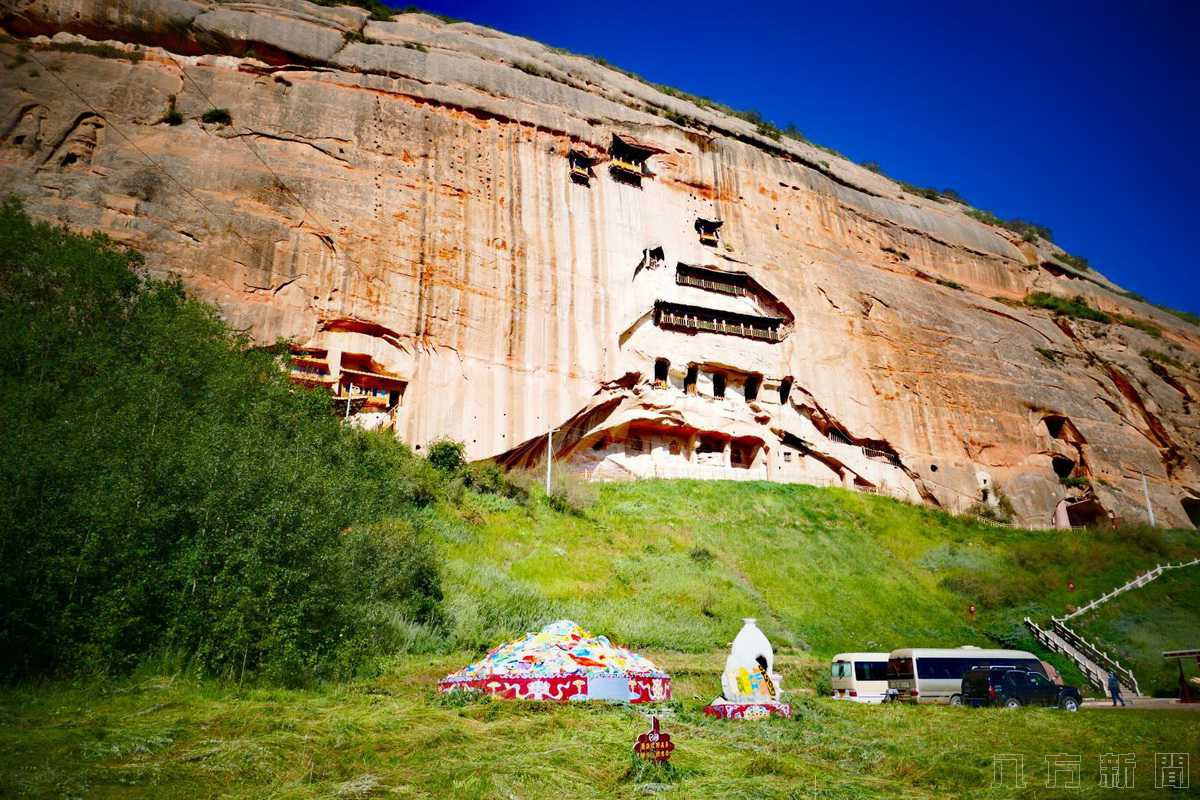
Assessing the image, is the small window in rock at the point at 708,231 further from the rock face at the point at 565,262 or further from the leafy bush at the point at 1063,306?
the leafy bush at the point at 1063,306

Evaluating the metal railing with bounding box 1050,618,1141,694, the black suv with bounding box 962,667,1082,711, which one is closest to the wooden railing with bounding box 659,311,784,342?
the metal railing with bounding box 1050,618,1141,694

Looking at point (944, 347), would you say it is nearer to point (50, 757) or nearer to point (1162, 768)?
point (1162, 768)

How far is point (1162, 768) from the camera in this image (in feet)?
23.8

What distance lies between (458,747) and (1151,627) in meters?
25.6

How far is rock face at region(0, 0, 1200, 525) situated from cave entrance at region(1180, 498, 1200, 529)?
1.01ft

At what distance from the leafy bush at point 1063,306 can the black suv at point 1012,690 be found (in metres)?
36.7

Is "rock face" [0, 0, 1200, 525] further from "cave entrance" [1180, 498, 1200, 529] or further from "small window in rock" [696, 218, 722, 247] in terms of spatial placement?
"small window in rock" [696, 218, 722, 247]

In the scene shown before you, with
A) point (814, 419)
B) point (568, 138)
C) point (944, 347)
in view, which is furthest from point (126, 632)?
point (944, 347)

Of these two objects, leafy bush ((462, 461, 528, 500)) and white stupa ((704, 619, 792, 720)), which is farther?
leafy bush ((462, 461, 528, 500))

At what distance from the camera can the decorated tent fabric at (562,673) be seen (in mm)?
10156

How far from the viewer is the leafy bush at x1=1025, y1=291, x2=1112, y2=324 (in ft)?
148

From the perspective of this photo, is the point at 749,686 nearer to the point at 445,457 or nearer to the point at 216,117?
the point at 445,457

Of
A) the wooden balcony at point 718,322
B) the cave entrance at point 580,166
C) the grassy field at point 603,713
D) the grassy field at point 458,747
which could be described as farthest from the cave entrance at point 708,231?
the grassy field at point 458,747

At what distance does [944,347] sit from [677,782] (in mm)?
37039
